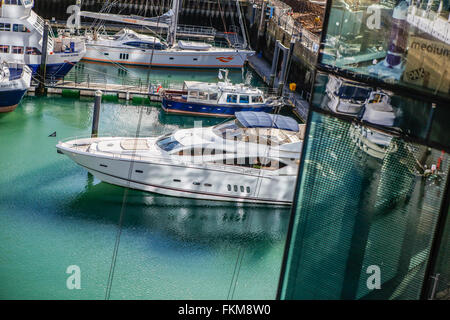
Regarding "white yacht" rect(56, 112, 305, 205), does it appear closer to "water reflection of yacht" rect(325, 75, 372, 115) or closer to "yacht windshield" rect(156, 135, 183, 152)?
"yacht windshield" rect(156, 135, 183, 152)

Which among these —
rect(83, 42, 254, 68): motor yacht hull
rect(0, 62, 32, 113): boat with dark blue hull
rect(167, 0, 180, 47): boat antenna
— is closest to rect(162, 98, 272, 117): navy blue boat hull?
rect(0, 62, 32, 113): boat with dark blue hull

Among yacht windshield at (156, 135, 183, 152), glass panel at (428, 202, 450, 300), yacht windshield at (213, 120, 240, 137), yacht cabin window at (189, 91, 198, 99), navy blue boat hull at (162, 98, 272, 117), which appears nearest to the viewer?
glass panel at (428, 202, 450, 300)

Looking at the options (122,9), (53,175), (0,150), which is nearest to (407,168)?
(53,175)

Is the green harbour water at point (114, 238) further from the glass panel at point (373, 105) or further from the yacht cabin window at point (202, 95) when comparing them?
the glass panel at point (373, 105)

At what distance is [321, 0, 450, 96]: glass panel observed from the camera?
3492 mm

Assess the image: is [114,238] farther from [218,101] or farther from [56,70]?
[56,70]

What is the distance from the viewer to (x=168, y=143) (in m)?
14.9

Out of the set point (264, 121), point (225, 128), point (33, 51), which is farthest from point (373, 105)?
point (33, 51)

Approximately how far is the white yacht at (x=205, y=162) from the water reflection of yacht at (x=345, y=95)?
10734 millimetres

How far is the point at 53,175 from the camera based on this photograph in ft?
50.6

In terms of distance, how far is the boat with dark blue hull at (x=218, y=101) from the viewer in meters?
21.3

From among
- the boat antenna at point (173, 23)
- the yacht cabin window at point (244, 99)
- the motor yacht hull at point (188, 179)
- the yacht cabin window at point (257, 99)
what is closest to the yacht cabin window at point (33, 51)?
the boat antenna at point (173, 23)

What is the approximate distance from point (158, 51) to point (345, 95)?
24.0 meters

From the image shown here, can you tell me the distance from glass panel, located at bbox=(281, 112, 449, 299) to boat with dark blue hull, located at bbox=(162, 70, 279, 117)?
1736 cm
